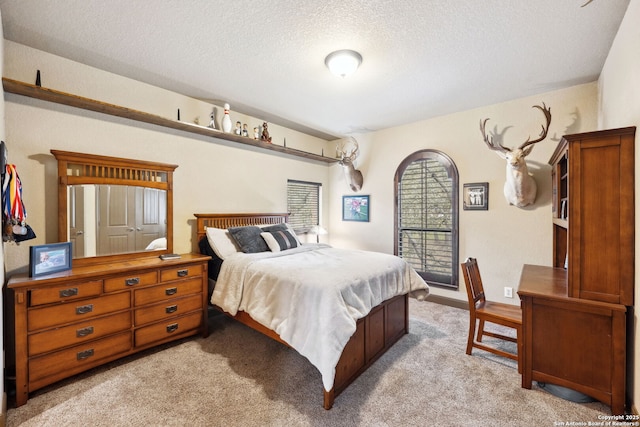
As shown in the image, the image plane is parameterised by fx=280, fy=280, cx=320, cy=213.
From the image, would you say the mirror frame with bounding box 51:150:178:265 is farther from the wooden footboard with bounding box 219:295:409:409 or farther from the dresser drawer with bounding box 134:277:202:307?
the wooden footboard with bounding box 219:295:409:409

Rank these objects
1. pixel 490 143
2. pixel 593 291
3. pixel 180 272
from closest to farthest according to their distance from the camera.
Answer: pixel 593 291 → pixel 180 272 → pixel 490 143

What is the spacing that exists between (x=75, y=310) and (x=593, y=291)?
3847 millimetres

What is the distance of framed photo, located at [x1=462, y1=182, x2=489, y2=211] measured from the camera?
12.3 feet

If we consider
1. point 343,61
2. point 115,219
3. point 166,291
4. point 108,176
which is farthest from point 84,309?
point 343,61

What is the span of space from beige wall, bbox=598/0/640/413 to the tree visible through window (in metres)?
3.88

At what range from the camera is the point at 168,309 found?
2752 millimetres

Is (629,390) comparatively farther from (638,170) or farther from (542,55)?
(542,55)

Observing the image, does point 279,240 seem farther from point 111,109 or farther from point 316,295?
point 111,109

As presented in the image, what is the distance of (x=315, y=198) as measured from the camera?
213 inches

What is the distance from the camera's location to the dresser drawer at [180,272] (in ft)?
9.00

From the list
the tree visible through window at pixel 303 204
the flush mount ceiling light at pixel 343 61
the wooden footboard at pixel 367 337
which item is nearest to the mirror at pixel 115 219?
the wooden footboard at pixel 367 337

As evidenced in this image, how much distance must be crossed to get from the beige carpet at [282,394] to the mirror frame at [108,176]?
3.34ft

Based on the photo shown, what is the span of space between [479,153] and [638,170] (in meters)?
2.13

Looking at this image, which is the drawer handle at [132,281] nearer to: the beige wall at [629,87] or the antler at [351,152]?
the antler at [351,152]
